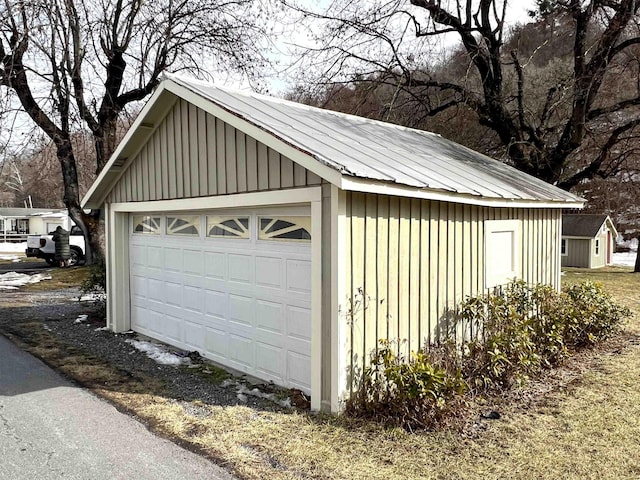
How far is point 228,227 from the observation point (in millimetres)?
6379

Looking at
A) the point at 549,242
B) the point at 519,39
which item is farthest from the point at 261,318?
the point at 519,39

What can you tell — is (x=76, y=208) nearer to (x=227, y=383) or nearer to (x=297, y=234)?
(x=227, y=383)

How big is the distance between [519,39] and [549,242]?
858 centimetres

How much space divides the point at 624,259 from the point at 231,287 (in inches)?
1168

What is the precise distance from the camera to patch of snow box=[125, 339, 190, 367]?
21.8ft

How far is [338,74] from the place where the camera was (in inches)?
580

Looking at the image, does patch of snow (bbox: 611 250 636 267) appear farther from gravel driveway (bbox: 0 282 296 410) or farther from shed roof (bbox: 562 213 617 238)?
gravel driveway (bbox: 0 282 296 410)

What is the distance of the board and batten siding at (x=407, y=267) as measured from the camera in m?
4.77

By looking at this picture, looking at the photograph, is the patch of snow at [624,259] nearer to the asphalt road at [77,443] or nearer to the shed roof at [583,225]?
the shed roof at [583,225]

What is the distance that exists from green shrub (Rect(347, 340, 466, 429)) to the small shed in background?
2129 centimetres

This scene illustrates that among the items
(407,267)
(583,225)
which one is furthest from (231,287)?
(583,225)

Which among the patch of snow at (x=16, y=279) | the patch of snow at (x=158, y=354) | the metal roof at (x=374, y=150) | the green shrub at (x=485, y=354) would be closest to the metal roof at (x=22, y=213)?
the patch of snow at (x=16, y=279)

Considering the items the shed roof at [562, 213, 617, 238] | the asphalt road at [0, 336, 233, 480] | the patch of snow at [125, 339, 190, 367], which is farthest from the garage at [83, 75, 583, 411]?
the shed roof at [562, 213, 617, 238]

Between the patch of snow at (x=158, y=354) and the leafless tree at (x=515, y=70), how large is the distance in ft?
31.9
